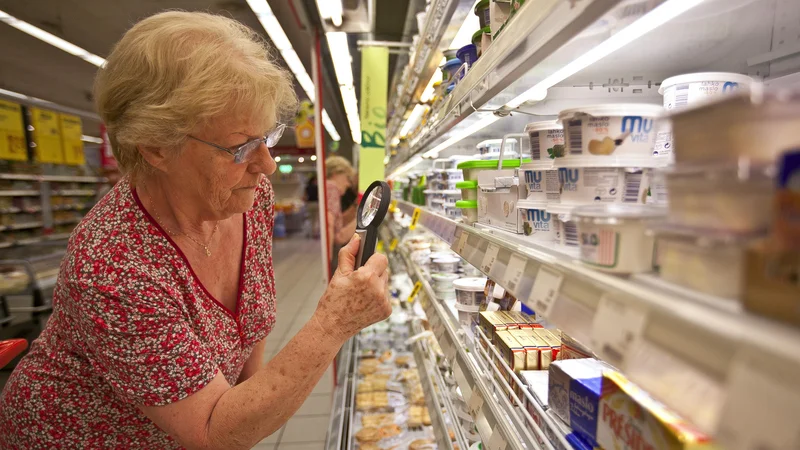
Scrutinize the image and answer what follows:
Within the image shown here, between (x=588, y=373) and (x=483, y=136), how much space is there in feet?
5.43

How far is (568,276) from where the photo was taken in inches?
24.2

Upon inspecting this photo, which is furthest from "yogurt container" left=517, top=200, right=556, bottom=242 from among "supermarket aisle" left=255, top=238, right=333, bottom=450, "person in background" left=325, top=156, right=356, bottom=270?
"person in background" left=325, top=156, right=356, bottom=270

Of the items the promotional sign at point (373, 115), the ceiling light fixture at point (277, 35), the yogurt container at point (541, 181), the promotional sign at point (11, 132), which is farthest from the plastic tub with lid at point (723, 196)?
the promotional sign at point (11, 132)

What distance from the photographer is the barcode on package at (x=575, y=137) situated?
760 millimetres

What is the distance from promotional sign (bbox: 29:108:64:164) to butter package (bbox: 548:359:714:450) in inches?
254

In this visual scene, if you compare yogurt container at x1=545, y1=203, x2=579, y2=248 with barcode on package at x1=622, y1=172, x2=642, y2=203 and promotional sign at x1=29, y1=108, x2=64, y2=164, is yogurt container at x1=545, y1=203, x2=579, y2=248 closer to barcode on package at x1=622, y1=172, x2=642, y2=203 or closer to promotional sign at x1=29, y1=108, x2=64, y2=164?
barcode on package at x1=622, y1=172, x2=642, y2=203

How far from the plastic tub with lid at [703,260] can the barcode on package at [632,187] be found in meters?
0.29

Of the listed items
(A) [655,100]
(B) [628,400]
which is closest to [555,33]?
(B) [628,400]

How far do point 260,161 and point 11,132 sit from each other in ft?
18.1

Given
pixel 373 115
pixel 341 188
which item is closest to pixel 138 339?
pixel 373 115

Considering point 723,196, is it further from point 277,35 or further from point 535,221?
point 277,35

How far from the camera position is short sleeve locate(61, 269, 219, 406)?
91 centimetres

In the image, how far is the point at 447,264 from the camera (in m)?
2.20

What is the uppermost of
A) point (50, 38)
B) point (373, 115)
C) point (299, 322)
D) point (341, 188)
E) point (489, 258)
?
point (50, 38)
